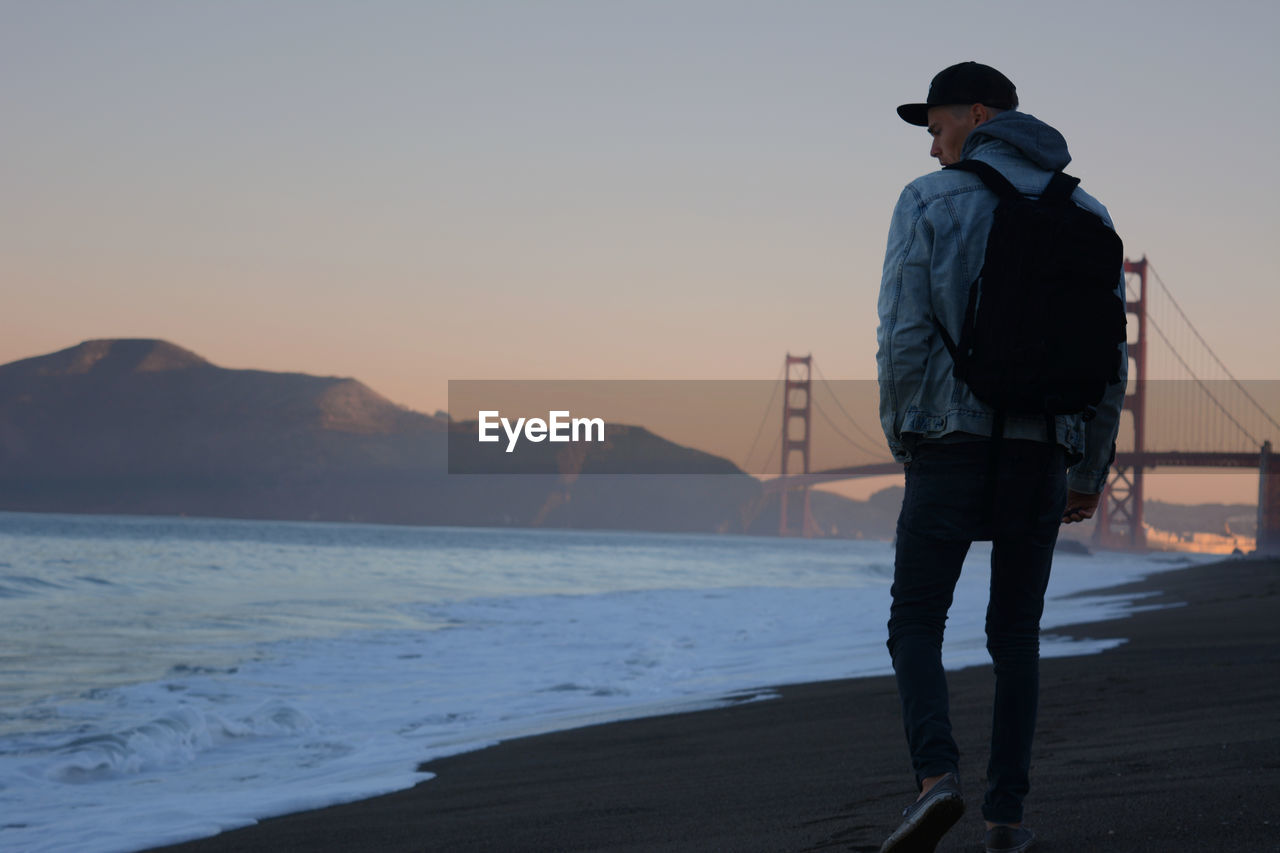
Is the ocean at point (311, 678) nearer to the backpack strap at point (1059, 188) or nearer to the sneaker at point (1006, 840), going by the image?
the sneaker at point (1006, 840)

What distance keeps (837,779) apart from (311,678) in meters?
3.46

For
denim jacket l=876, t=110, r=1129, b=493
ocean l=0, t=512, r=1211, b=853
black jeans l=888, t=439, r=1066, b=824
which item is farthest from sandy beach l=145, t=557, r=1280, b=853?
denim jacket l=876, t=110, r=1129, b=493

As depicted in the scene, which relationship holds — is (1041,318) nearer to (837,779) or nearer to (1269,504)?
(837,779)

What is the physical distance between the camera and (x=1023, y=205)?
1.29 meters

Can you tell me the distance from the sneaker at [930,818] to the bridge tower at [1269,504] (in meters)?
32.7

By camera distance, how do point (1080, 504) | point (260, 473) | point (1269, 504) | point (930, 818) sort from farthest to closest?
point (260, 473) → point (1269, 504) → point (1080, 504) → point (930, 818)

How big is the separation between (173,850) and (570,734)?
135cm

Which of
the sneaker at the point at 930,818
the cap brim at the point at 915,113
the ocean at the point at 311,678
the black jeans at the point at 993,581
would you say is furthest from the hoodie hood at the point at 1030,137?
the ocean at the point at 311,678

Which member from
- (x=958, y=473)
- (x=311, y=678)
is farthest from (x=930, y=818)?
(x=311, y=678)

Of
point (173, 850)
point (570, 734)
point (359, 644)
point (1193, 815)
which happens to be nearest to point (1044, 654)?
point (570, 734)

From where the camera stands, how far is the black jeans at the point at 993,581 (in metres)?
1.26

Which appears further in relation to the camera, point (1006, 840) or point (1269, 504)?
point (1269, 504)

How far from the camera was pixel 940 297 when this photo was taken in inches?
50.6

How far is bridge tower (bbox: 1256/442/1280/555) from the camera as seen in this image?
1180 inches
